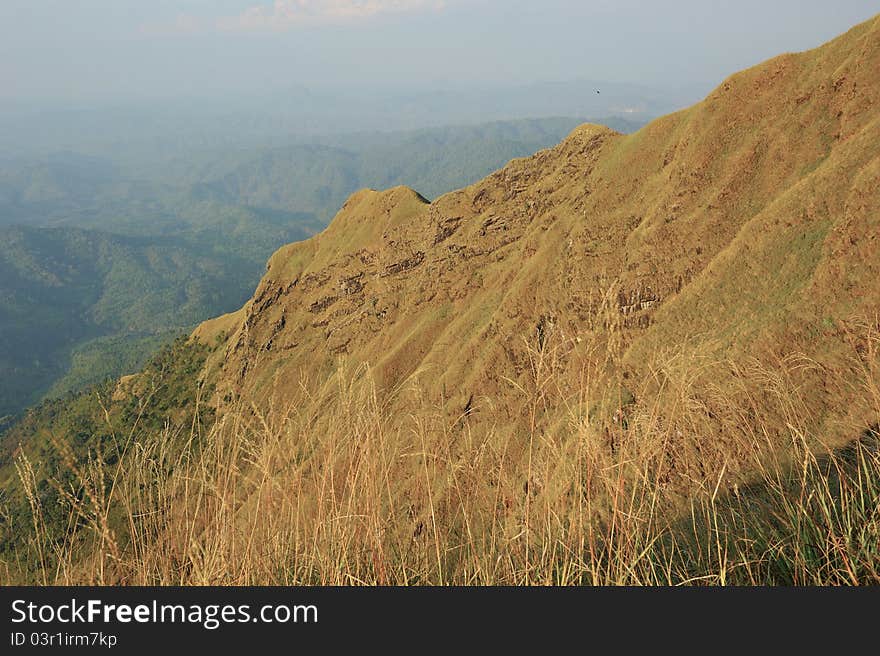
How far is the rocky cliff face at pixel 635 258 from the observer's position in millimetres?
14625

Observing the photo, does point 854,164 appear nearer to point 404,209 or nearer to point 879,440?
point 879,440

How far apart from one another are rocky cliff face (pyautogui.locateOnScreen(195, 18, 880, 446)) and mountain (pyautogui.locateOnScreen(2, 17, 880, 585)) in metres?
0.15

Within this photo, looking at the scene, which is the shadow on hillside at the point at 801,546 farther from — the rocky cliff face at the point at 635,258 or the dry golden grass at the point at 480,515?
the rocky cliff face at the point at 635,258

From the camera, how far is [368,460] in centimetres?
321

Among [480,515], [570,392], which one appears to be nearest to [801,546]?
[480,515]

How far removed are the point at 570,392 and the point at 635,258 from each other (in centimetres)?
2436

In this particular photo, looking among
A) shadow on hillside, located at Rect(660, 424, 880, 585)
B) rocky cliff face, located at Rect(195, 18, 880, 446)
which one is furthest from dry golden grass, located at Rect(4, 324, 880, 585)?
rocky cliff face, located at Rect(195, 18, 880, 446)

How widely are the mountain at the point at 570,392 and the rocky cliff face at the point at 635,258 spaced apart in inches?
5.8

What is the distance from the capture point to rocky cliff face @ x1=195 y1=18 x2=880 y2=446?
1462 centimetres

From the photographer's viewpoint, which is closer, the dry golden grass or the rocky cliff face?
the dry golden grass

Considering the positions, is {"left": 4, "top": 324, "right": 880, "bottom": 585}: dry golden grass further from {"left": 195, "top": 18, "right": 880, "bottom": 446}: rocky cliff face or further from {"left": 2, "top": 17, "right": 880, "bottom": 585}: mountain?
{"left": 195, "top": 18, "right": 880, "bottom": 446}: rocky cliff face

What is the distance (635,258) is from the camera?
27.4m

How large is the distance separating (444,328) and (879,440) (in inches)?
1585

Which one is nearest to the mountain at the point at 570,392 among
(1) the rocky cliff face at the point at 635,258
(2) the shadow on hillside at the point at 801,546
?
(2) the shadow on hillside at the point at 801,546
